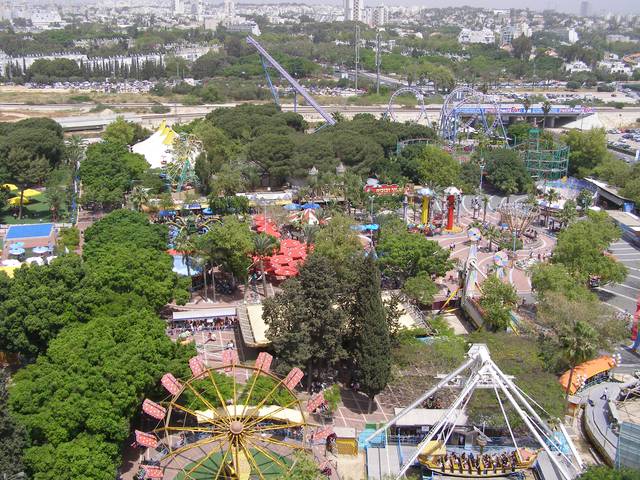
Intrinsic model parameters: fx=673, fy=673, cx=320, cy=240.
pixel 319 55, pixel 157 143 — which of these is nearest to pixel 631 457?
pixel 157 143

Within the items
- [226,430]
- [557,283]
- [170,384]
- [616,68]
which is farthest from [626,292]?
[616,68]

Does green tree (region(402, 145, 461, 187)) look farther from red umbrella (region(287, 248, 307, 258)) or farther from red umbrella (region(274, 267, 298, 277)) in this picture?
red umbrella (region(274, 267, 298, 277))

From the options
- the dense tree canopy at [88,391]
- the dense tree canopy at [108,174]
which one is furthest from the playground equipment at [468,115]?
the dense tree canopy at [88,391]

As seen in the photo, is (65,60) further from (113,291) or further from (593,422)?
(593,422)

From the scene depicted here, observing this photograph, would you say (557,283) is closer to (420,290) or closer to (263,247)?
(420,290)

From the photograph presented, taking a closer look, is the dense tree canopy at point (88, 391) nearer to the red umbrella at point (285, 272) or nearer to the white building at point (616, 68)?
the red umbrella at point (285, 272)

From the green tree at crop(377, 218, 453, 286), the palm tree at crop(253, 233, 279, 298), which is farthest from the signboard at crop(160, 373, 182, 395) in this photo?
the green tree at crop(377, 218, 453, 286)
